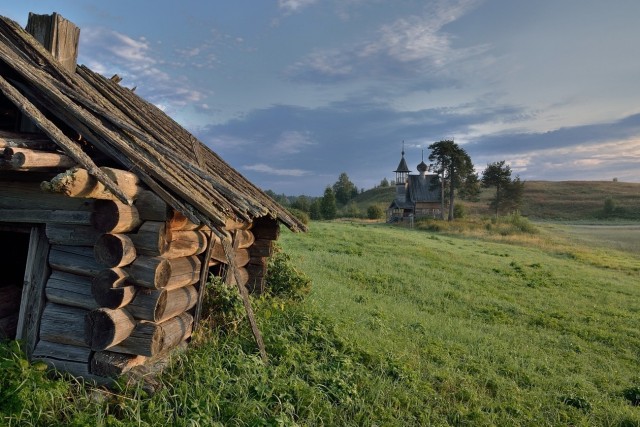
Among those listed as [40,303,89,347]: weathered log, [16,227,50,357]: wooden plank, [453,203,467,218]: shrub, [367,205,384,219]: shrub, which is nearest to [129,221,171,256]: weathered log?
[40,303,89,347]: weathered log

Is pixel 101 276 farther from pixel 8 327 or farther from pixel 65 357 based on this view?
pixel 8 327

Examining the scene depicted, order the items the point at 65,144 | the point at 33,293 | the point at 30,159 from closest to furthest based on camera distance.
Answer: the point at 30,159, the point at 65,144, the point at 33,293

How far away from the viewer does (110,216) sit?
4.53m

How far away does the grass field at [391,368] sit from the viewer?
4.45 meters

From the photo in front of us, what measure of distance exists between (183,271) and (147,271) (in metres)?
0.92

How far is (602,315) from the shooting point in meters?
12.3

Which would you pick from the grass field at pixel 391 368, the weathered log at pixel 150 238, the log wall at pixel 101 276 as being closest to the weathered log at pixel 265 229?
the grass field at pixel 391 368

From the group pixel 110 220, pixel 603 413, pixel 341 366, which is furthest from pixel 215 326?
pixel 603 413

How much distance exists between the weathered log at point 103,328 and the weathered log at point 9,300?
73.5 inches

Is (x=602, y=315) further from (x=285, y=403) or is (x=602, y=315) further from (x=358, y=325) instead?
(x=285, y=403)

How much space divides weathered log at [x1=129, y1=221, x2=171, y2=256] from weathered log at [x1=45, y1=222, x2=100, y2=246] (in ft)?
1.35

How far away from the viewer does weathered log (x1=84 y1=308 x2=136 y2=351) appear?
459 cm

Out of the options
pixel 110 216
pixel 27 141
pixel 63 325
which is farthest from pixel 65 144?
pixel 63 325

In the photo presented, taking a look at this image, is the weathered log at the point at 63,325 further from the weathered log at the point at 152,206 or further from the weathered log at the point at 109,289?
the weathered log at the point at 152,206
